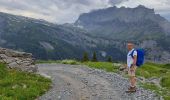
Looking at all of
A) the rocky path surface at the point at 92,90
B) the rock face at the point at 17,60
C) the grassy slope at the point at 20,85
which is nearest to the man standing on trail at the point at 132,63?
the rocky path surface at the point at 92,90

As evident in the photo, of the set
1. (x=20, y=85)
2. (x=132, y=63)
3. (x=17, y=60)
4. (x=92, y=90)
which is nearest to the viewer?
(x=20, y=85)

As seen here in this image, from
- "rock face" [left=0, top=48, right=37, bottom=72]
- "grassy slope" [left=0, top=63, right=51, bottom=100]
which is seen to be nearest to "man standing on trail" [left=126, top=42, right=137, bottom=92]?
"grassy slope" [left=0, top=63, right=51, bottom=100]

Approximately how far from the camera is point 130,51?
29844mm

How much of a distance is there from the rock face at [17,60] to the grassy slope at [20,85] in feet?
3.85

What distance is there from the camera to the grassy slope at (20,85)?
25.5m

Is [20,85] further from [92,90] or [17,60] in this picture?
[17,60]

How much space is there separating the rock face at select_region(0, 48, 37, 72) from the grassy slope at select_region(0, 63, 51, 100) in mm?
1174

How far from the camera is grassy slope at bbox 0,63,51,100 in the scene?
1005 inches

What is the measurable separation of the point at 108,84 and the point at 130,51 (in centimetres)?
501

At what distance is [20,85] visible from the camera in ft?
94.4

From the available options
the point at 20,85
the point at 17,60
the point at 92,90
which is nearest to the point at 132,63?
the point at 92,90

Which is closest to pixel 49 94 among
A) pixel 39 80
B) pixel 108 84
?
pixel 39 80

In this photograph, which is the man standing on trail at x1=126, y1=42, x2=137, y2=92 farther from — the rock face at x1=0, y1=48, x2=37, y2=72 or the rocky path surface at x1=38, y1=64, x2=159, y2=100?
the rock face at x1=0, y1=48, x2=37, y2=72

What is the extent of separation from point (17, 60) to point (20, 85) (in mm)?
7349
